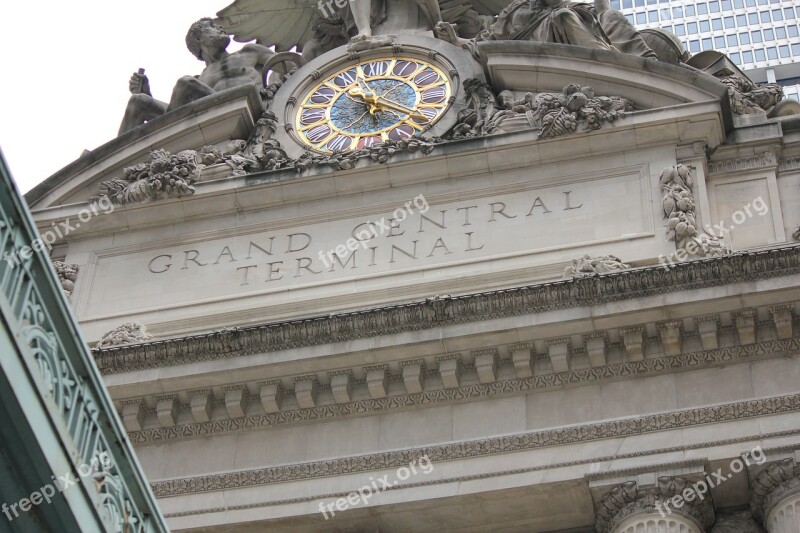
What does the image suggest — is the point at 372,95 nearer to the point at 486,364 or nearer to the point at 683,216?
the point at 683,216

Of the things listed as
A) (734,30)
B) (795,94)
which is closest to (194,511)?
(795,94)

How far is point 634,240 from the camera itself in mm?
23312

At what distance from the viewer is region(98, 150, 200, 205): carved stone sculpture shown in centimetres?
2600

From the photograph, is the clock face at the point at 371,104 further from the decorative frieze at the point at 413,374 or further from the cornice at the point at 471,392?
the cornice at the point at 471,392

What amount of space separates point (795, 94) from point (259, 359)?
88.9 ft

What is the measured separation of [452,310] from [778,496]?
4633 millimetres

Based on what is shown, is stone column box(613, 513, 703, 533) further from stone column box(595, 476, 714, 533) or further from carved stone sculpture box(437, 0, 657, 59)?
carved stone sculpture box(437, 0, 657, 59)

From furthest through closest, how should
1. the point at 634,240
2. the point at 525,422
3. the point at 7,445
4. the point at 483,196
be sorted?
the point at 483,196 → the point at 634,240 → the point at 525,422 → the point at 7,445

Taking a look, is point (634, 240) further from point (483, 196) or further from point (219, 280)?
point (219, 280)

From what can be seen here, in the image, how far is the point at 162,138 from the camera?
1068 inches

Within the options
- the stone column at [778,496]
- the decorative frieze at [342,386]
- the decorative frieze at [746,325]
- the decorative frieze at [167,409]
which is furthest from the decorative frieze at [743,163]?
the decorative frieze at [167,409]

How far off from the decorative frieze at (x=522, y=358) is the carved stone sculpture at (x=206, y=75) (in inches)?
313

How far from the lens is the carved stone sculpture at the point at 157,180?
26.0 meters

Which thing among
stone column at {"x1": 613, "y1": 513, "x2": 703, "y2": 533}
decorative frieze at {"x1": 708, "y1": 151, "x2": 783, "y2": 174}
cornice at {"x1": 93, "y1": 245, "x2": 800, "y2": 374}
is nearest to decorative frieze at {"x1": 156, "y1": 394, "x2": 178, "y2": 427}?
cornice at {"x1": 93, "y1": 245, "x2": 800, "y2": 374}
